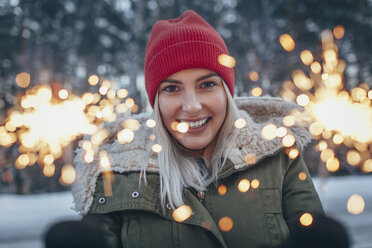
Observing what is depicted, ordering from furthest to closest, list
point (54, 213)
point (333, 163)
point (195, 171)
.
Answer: point (333, 163)
point (54, 213)
point (195, 171)

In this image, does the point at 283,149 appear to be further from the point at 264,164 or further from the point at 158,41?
the point at 158,41

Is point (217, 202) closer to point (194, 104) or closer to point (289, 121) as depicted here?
point (194, 104)

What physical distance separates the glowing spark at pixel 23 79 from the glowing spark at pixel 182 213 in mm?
8025

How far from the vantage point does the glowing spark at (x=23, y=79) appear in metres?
7.86

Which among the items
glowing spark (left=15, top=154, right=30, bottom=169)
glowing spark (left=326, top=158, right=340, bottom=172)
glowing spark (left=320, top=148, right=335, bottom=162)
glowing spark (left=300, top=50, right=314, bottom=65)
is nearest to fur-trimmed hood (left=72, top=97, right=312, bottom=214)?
glowing spark (left=320, top=148, right=335, bottom=162)

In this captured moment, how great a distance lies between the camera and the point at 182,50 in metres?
1.62

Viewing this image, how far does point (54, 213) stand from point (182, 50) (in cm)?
430

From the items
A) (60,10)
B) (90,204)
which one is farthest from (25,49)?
(90,204)

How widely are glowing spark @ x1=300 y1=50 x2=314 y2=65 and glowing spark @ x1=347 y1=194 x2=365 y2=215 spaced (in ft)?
9.85

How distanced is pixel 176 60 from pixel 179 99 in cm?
23

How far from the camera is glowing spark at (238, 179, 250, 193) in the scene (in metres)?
1.52

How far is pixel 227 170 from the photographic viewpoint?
5.06 ft

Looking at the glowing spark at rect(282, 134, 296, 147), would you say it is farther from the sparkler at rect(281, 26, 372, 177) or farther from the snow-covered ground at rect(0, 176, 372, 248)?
the snow-covered ground at rect(0, 176, 372, 248)

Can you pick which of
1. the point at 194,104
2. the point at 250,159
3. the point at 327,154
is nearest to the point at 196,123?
the point at 194,104
